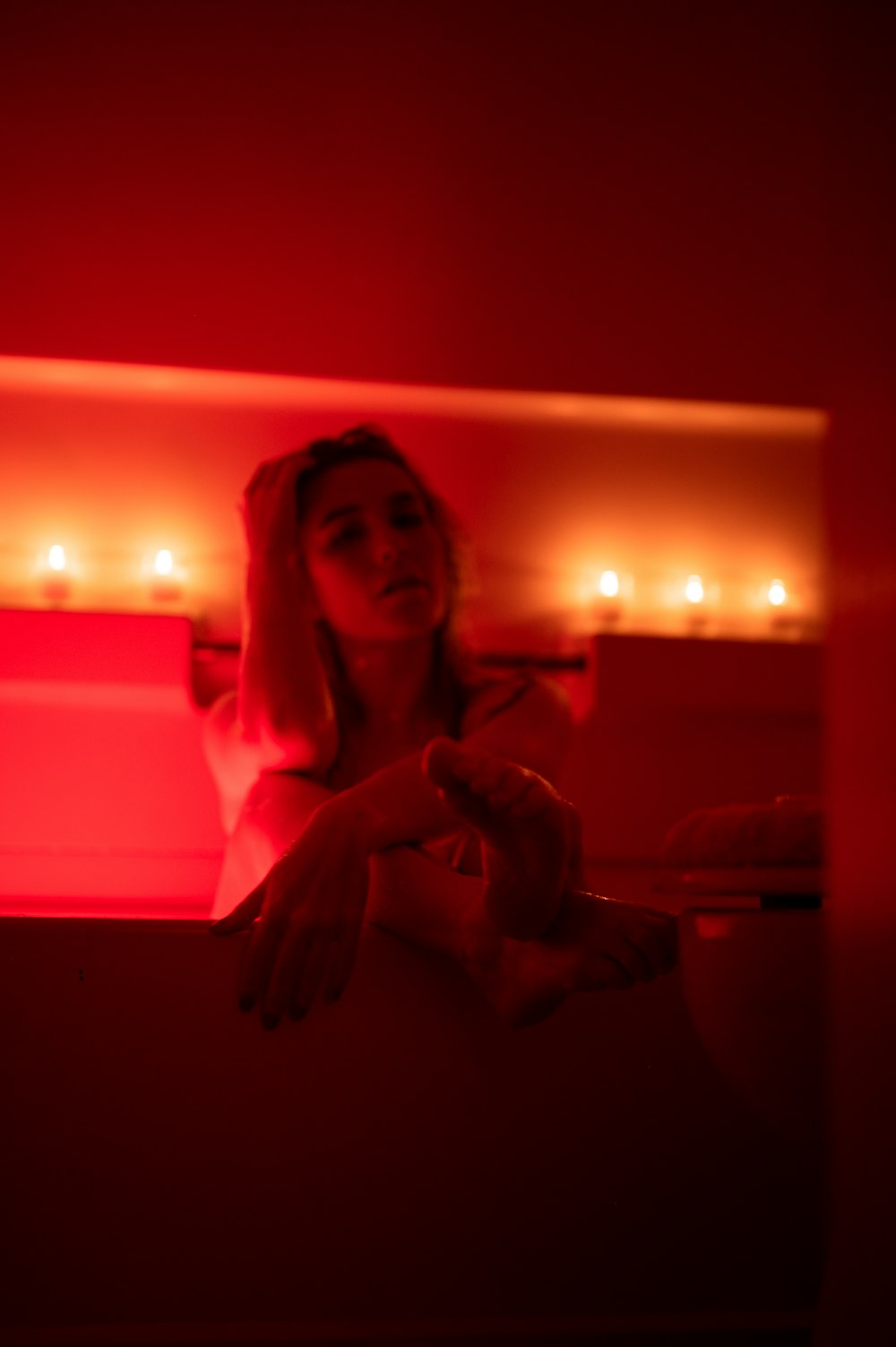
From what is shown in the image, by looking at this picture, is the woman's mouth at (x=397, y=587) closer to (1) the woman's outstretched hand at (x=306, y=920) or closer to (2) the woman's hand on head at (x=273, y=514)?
(2) the woman's hand on head at (x=273, y=514)

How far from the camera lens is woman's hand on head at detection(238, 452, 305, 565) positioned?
1566 mm

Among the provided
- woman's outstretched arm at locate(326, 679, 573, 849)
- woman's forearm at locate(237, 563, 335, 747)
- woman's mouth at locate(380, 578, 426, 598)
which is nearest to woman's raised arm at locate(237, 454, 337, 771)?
woman's forearm at locate(237, 563, 335, 747)

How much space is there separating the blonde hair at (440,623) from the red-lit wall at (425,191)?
0.53 m

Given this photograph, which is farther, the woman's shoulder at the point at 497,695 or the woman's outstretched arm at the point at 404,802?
the woman's shoulder at the point at 497,695

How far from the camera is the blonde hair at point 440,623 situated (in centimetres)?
165

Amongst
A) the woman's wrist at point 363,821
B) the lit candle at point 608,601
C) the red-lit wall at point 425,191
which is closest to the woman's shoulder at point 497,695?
the woman's wrist at point 363,821

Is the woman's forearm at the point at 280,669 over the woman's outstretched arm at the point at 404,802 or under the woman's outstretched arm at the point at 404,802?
over

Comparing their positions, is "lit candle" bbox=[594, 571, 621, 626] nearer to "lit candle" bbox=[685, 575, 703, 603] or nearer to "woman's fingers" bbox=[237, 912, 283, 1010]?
"lit candle" bbox=[685, 575, 703, 603]

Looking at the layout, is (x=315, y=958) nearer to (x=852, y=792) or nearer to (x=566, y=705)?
(x=852, y=792)

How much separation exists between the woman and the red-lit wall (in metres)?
0.56

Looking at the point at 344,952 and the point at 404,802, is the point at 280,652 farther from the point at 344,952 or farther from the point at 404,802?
the point at 344,952

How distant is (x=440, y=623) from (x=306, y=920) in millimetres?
861

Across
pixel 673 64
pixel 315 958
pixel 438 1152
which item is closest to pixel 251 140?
pixel 673 64

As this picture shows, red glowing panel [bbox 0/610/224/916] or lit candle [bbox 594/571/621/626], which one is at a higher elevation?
lit candle [bbox 594/571/621/626]
